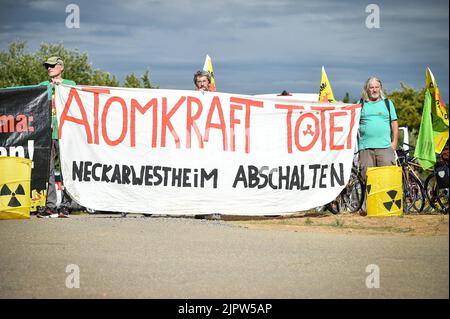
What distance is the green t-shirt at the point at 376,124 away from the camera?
1546 cm

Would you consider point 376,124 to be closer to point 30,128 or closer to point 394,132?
point 394,132

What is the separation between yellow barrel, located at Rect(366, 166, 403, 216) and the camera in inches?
591

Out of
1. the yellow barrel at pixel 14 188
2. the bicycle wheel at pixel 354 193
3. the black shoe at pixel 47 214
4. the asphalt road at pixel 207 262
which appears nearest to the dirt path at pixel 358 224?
the bicycle wheel at pixel 354 193

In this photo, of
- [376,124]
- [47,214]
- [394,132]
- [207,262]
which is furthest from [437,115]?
[207,262]

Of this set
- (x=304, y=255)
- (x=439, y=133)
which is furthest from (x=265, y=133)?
(x=304, y=255)

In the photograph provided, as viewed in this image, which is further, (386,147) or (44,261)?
(386,147)

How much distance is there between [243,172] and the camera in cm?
1527

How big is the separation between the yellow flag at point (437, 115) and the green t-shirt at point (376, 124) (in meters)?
1.06

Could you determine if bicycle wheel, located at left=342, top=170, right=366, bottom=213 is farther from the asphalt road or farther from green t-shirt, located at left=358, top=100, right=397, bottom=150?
the asphalt road

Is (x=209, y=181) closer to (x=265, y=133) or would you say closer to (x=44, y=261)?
(x=265, y=133)

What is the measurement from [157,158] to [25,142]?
223 cm

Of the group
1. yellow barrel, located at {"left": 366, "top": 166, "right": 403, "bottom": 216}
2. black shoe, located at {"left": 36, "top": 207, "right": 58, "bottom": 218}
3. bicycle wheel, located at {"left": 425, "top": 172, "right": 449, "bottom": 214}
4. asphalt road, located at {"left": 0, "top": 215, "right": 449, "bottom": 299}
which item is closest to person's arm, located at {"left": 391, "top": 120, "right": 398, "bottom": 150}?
yellow barrel, located at {"left": 366, "top": 166, "right": 403, "bottom": 216}

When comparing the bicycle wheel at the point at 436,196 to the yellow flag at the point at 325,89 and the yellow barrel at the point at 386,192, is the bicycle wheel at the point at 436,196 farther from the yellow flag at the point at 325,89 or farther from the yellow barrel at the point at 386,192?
the yellow flag at the point at 325,89
